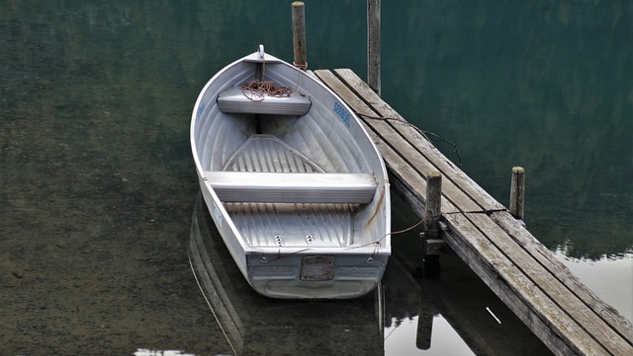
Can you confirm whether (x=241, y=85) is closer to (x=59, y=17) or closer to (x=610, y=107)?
(x=610, y=107)

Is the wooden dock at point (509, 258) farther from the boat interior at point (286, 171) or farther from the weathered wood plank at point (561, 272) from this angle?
the boat interior at point (286, 171)

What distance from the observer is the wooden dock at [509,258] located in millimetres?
8680

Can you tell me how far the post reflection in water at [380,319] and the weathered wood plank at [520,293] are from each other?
698 millimetres

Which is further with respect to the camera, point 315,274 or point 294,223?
point 294,223

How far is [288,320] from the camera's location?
10.2 m

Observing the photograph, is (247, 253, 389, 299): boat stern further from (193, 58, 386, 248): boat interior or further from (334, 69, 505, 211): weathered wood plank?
(334, 69, 505, 211): weathered wood plank

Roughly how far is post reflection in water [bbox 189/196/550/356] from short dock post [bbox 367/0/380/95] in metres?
4.72

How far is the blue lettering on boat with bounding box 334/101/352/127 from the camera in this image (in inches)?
500

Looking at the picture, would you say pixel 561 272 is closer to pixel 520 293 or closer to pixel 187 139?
pixel 520 293

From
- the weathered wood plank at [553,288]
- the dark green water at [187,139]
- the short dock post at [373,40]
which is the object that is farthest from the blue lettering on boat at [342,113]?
the weathered wood plank at [553,288]

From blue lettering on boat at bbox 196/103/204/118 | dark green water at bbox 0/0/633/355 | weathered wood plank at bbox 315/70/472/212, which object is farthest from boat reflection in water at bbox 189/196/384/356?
blue lettering on boat at bbox 196/103/204/118

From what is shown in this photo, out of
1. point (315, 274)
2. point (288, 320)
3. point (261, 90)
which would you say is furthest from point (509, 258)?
point (261, 90)

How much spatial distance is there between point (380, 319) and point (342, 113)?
3550mm

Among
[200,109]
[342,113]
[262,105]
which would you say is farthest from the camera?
[262,105]
